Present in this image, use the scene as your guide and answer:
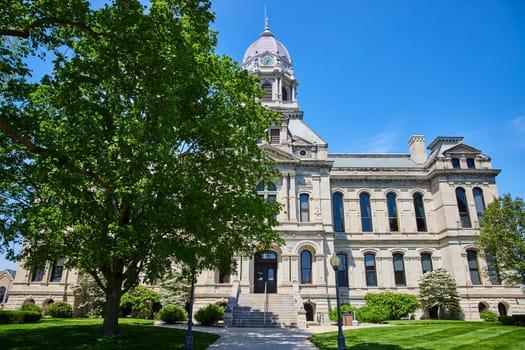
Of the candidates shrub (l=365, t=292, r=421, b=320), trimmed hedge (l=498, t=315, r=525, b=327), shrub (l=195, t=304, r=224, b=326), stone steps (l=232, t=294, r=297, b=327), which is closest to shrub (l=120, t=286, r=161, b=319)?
shrub (l=195, t=304, r=224, b=326)

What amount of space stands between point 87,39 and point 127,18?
2.75m

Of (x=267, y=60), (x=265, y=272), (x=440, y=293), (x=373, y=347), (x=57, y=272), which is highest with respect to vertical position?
(x=267, y=60)

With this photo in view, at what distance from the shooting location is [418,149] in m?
39.4

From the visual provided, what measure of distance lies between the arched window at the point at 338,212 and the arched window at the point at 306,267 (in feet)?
16.9

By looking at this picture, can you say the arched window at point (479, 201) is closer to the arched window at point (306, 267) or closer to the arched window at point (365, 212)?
the arched window at point (365, 212)

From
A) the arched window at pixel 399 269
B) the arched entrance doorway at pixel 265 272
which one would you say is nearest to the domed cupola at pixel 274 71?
the arched entrance doorway at pixel 265 272

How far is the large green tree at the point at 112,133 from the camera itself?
11625 millimetres

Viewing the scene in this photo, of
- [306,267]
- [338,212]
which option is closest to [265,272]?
[306,267]

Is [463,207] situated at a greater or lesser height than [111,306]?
greater

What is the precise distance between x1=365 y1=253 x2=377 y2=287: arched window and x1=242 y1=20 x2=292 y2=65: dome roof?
93.6ft

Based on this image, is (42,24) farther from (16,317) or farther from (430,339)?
(430,339)

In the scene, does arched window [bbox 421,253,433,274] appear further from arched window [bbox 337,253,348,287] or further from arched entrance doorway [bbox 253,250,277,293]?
arched entrance doorway [bbox 253,250,277,293]

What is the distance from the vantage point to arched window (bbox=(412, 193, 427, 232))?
1361 inches

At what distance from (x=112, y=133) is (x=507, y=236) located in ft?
83.0
